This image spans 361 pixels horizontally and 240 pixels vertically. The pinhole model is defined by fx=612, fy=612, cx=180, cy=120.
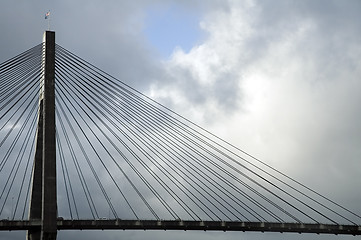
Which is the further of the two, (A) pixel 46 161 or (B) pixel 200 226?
(B) pixel 200 226

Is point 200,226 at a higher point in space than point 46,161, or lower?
lower

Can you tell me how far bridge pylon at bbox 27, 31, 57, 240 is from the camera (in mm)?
68000

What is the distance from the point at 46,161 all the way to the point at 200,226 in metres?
26.1

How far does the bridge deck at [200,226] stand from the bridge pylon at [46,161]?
3.94 metres

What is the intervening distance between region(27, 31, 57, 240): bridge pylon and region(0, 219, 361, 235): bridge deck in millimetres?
3941

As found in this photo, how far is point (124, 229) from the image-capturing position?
8281 centimetres

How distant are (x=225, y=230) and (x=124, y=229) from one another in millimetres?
14551

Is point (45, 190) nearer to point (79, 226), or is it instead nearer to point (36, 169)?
point (36, 169)

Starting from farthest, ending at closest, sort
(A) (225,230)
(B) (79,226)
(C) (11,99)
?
(A) (225,230)
(B) (79,226)
(C) (11,99)

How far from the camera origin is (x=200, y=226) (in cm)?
8531

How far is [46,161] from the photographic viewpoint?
6938 centimetres

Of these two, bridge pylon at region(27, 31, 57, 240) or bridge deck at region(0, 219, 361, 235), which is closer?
bridge pylon at region(27, 31, 57, 240)

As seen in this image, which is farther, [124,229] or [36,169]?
[124,229]

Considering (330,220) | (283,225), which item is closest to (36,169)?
(283,225)
